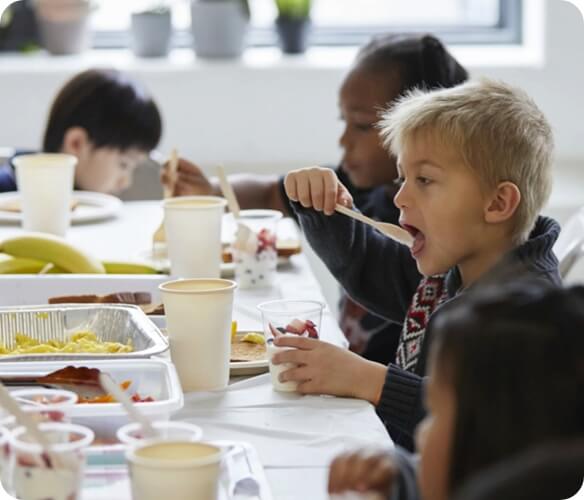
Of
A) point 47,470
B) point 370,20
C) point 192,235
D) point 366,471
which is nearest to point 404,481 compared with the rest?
point 366,471

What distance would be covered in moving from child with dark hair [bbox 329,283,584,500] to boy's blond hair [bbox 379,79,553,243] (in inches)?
32.8

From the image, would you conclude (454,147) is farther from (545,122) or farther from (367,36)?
(367,36)

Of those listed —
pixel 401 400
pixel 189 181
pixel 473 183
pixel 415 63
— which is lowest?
pixel 401 400

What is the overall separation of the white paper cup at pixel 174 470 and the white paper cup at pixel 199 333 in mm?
447

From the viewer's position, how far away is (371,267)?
200 centimetres

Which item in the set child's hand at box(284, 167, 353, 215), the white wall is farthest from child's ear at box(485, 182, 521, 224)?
the white wall

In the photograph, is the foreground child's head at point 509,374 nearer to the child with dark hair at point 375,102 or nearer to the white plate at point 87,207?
the child with dark hair at point 375,102

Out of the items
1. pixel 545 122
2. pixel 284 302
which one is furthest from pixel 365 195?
pixel 284 302

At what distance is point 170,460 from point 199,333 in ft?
1.58

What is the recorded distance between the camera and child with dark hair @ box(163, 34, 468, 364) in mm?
2361

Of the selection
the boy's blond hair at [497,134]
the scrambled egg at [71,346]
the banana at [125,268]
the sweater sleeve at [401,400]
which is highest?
the boy's blond hair at [497,134]

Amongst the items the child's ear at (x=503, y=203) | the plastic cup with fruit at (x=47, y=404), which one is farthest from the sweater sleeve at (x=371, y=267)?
the plastic cup with fruit at (x=47, y=404)

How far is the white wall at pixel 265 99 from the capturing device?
358 centimetres

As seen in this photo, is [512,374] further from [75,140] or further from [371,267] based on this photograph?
[75,140]
